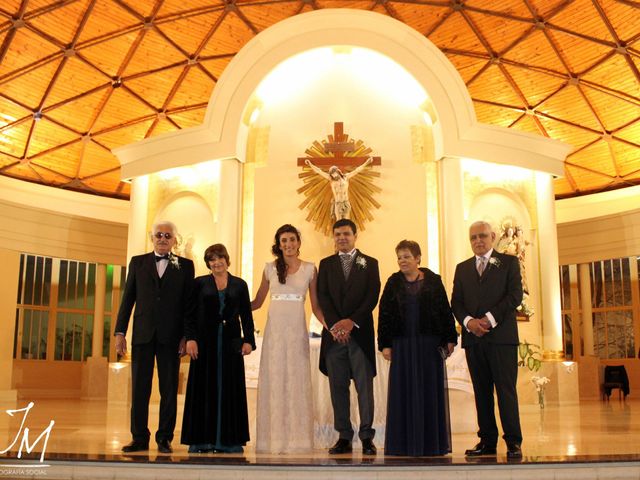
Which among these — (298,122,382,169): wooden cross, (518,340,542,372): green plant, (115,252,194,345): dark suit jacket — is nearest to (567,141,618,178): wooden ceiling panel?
(518,340,542,372): green plant

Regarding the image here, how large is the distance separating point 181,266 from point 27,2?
31.2ft

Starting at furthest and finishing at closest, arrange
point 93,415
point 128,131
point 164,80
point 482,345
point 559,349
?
point 128,131 < point 164,80 < point 559,349 < point 93,415 < point 482,345

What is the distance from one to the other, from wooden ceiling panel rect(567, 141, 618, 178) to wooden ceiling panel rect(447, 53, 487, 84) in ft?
10.9

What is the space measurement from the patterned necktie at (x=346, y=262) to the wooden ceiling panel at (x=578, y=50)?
10548mm

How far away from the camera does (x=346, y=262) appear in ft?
18.5

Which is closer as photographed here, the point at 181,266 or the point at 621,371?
the point at 181,266

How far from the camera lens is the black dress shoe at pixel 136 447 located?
5312 mm

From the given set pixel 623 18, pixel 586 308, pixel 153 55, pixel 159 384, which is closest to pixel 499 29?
pixel 623 18

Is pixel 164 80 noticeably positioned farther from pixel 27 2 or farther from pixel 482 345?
pixel 482 345

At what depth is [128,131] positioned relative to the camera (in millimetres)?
17250

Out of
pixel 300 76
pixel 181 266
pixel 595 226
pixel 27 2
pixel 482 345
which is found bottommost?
pixel 482 345

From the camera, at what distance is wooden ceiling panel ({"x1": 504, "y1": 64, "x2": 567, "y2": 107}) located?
51.0 feet

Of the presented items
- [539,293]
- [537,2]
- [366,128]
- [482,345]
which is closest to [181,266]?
[482,345]

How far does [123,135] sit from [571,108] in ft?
32.3
